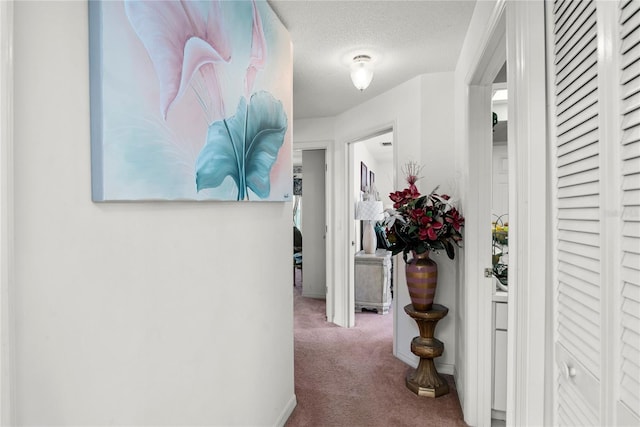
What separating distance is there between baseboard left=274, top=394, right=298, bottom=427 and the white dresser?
2347mm

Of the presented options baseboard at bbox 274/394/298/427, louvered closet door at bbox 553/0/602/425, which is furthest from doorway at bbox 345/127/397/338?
louvered closet door at bbox 553/0/602/425

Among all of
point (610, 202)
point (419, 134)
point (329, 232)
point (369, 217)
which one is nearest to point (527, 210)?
point (610, 202)

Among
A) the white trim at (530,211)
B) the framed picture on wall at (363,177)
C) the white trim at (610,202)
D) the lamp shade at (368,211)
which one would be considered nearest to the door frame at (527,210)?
the white trim at (530,211)

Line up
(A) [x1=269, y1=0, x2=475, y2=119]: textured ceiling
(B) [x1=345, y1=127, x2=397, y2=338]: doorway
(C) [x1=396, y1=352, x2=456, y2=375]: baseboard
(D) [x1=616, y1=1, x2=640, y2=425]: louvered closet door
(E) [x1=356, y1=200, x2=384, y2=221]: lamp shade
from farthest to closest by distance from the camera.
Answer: (E) [x1=356, y1=200, x2=384, y2=221]: lamp shade → (B) [x1=345, y1=127, x2=397, y2=338]: doorway → (C) [x1=396, y1=352, x2=456, y2=375]: baseboard → (A) [x1=269, y1=0, x2=475, y2=119]: textured ceiling → (D) [x1=616, y1=1, x2=640, y2=425]: louvered closet door

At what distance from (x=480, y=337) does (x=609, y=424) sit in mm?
1606

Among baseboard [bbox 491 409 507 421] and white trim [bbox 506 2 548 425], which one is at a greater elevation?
white trim [bbox 506 2 548 425]

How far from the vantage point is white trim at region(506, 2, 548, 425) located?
108cm

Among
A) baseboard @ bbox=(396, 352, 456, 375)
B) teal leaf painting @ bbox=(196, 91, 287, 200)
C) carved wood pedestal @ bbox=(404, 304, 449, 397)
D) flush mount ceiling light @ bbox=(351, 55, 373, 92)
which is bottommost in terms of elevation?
baseboard @ bbox=(396, 352, 456, 375)

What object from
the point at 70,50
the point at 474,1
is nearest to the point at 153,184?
the point at 70,50

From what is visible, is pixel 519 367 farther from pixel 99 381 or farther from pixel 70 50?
pixel 70 50

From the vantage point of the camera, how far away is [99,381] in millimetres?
975

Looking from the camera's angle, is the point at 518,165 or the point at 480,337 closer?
the point at 518,165

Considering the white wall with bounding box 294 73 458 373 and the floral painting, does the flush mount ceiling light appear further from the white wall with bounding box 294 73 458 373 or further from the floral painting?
the floral painting

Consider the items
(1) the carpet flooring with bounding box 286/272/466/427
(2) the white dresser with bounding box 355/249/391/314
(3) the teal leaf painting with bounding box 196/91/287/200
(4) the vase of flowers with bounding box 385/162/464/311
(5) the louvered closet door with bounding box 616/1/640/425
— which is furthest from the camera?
(2) the white dresser with bounding box 355/249/391/314
